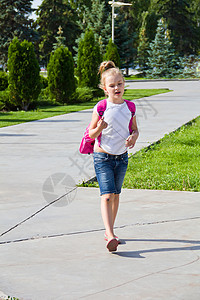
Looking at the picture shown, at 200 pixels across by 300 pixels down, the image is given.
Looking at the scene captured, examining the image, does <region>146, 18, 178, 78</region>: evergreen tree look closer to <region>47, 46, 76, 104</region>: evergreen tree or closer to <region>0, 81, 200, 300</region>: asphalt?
<region>47, 46, 76, 104</region>: evergreen tree

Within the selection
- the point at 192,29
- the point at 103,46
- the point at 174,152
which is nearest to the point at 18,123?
the point at 174,152

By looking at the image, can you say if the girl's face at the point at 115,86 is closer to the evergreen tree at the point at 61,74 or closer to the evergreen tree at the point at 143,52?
the evergreen tree at the point at 61,74

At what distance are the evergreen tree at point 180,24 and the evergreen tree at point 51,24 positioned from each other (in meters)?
12.0

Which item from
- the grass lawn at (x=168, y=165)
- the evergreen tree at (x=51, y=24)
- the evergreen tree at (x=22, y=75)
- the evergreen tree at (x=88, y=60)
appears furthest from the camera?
the evergreen tree at (x=51, y=24)

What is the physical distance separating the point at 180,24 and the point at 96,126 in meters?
68.7

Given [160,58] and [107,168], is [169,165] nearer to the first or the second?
[107,168]

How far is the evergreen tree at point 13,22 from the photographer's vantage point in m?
59.0

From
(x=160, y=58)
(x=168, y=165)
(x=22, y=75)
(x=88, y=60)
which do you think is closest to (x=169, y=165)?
(x=168, y=165)

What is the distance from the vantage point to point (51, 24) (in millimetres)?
67875

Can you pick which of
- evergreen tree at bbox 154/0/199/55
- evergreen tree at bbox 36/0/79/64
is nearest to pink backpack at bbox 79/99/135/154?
evergreen tree at bbox 36/0/79/64

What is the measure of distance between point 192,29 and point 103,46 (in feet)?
63.3

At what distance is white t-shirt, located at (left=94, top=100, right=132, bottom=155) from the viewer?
185 inches

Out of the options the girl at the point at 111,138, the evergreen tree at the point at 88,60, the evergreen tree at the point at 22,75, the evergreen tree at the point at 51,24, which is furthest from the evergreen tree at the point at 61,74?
the evergreen tree at the point at 51,24

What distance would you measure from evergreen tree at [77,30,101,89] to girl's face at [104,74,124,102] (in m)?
21.0
